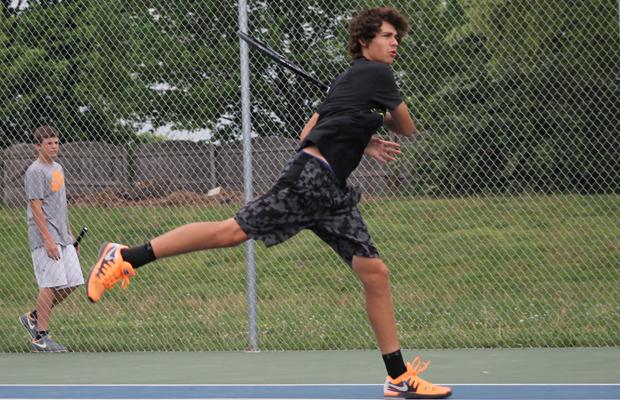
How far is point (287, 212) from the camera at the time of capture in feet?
17.5

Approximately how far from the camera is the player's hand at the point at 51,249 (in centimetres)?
865

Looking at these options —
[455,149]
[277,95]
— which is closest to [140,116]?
[277,95]

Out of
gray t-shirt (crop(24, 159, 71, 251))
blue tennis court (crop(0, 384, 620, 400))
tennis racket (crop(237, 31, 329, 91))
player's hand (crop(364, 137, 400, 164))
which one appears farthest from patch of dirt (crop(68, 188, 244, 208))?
player's hand (crop(364, 137, 400, 164))

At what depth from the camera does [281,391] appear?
634 cm

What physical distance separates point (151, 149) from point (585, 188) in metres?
5.21

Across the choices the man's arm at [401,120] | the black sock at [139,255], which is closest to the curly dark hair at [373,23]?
the man's arm at [401,120]

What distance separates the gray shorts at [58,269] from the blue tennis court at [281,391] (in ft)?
6.69

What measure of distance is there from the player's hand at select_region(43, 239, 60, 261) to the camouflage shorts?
12.1 ft

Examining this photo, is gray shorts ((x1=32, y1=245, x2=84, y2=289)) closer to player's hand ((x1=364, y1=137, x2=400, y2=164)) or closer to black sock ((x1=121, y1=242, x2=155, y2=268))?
black sock ((x1=121, y1=242, x2=155, y2=268))

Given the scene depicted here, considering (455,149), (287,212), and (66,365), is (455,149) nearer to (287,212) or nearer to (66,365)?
(66,365)

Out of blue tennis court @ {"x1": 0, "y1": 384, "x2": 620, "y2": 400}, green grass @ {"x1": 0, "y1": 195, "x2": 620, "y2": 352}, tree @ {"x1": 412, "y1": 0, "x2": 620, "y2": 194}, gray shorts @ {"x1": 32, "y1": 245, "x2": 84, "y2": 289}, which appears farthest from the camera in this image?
tree @ {"x1": 412, "y1": 0, "x2": 620, "y2": 194}

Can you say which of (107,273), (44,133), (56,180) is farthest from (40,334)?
(107,273)

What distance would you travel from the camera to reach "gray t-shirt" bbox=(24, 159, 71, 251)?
865cm

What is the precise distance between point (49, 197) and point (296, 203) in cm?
392
